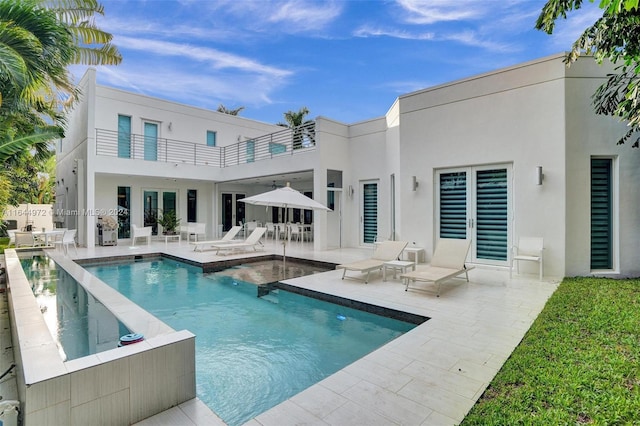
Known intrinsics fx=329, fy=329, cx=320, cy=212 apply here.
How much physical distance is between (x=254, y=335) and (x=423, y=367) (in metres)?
2.83

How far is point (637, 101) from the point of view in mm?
5898

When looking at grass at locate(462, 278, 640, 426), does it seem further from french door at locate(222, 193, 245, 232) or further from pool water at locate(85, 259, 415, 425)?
french door at locate(222, 193, 245, 232)

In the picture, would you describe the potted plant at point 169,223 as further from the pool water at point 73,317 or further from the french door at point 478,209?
the french door at point 478,209

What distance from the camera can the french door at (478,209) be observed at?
29.9 feet

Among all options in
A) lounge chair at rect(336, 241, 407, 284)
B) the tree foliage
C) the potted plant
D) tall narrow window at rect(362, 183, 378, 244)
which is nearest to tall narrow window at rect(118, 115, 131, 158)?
the potted plant

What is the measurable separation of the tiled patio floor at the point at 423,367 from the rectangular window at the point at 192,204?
1426 centimetres

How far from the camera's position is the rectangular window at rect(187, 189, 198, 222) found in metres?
19.1

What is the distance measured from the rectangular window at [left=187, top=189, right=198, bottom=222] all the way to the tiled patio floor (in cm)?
1426

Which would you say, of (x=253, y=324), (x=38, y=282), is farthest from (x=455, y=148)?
(x=38, y=282)

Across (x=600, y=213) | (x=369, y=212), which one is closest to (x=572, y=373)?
(x=600, y=213)

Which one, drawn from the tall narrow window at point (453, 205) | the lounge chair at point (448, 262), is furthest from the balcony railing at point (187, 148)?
the lounge chair at point (448, 262)

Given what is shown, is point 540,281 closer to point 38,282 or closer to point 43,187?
point 38,282

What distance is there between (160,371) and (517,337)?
14.8ft

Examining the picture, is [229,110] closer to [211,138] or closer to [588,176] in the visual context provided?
[211,138]
